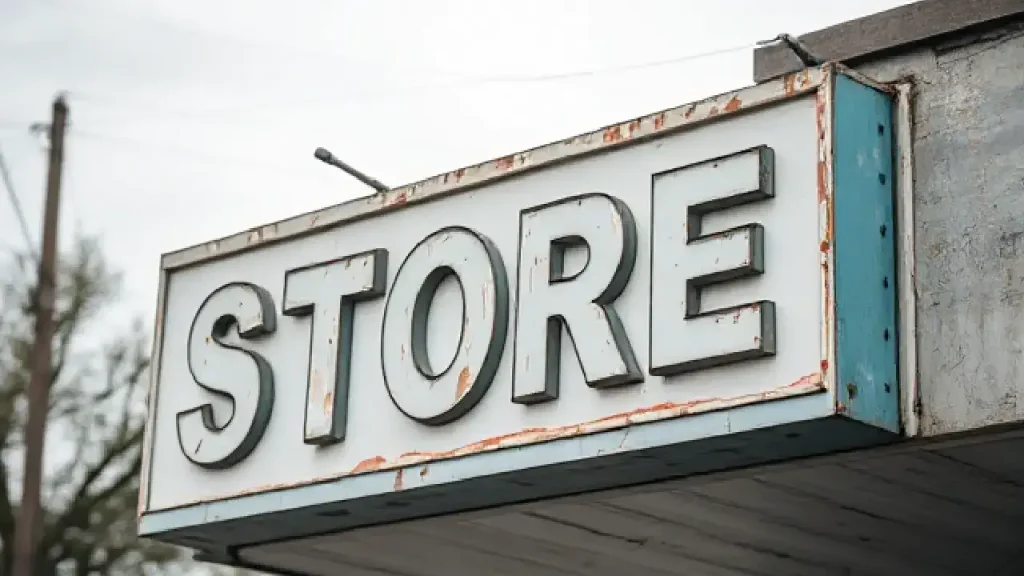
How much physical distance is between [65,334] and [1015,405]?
18.4 m

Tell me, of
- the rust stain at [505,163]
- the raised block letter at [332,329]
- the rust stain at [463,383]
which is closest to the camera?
the rust stain at [463,383]

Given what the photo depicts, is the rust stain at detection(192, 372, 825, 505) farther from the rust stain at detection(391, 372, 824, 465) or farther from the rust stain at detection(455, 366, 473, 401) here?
the rust stain at detection(455, 366, 473, 401)

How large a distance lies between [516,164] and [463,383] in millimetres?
885

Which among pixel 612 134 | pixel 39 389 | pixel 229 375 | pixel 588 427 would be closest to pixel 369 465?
pixel 229 375

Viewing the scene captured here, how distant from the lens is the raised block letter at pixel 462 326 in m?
7.06

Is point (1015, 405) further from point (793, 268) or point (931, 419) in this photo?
point (793, 268)

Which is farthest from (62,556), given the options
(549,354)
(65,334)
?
(549,354)

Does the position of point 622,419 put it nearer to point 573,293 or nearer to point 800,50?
point 573,293

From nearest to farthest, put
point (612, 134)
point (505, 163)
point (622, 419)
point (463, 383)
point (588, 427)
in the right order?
point (622, 419), point (588, 427), point (612, 134), point (463, 383), point (505, 163)

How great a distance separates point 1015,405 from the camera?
6078 millimetres

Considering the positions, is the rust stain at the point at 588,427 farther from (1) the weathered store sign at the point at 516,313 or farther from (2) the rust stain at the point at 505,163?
(2) the rust stain at the point at 505,163

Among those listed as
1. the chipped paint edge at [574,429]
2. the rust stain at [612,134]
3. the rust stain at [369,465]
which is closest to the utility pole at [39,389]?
the chipped paint edge at [574,429]

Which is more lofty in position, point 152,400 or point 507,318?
point 507,318

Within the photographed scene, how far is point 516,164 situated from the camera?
286 inches
